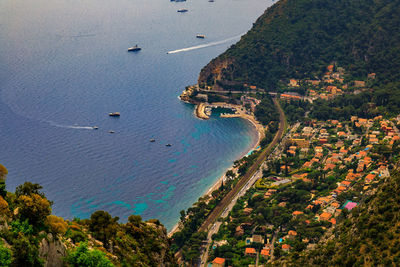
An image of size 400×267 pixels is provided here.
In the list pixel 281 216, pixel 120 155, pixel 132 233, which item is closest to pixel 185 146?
pixel 120 155

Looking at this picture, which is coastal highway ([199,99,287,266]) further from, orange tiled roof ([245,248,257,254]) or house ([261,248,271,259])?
house ([261,248,271,259])

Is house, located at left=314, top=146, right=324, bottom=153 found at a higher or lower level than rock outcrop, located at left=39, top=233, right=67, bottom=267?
lower

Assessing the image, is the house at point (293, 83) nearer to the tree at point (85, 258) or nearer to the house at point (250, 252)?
the house at point (250, 252)

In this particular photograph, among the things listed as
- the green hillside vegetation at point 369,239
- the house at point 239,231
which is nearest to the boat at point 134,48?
the house at point 239,231

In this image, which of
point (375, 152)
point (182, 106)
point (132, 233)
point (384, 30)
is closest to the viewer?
point (132, 233)

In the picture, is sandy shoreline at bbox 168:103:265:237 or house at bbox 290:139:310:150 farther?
house at bbox 290:139:310:150

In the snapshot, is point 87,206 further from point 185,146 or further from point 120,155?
point 185,146

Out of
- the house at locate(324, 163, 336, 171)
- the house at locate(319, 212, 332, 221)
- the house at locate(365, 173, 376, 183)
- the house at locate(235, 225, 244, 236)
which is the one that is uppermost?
the house at locate(365, 173, 376, 183)

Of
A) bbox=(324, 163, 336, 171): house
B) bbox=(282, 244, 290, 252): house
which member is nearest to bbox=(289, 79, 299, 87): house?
bbox=(324, 163, 336, 171): house
